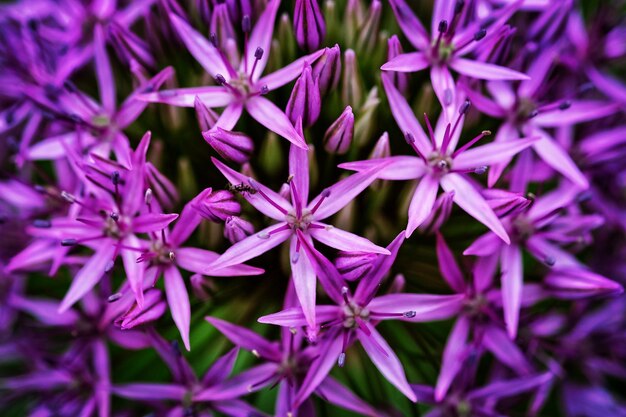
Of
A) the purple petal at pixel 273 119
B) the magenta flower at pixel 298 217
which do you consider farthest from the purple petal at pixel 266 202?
the purple petal at pixel 273 119

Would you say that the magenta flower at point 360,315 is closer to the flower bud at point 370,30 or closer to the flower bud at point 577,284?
the flower bud at point 577,284

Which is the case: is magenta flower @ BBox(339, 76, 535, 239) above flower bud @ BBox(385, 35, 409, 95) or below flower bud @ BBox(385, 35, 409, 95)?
below

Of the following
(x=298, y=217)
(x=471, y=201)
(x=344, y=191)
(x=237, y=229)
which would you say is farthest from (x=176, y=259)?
(x=471, y=201)

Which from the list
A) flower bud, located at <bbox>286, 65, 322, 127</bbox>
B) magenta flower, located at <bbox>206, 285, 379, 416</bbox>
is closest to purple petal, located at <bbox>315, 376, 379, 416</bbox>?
magenta flower, located at <bbox>206, 285, 379, 416</bbox>

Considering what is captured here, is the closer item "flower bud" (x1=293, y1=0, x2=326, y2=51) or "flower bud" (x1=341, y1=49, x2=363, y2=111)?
"flower bud" (x1=293, y1=0, x2=326, y2=51)

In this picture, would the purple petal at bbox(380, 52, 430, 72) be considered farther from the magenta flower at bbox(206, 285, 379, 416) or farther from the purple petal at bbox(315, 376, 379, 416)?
the purple petal at bbox(315, 376, 379, 416)

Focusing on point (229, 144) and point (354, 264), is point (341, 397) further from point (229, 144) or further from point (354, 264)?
point (229, 144)

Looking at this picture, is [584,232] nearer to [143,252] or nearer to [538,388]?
[538,388]

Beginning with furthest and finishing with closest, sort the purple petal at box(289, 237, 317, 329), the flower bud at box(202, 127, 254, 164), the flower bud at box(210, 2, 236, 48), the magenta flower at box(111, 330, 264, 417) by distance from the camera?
the flower bud at box(210, 2, 236, 48)
the magenta flower at box(111, 330, 264, 417)
the flower bud at box(202, 127, 254, 164)
the purple petal at box(289, 237, 317, 329)
